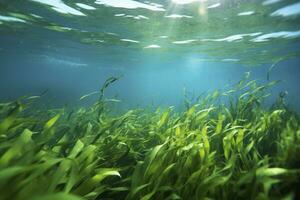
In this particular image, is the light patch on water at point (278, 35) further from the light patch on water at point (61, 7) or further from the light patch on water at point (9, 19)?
the light patch on water at point (9, 19)

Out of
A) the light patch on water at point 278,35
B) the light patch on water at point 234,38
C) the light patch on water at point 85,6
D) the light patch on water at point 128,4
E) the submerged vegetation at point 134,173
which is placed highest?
the light patch on water at point 128,4

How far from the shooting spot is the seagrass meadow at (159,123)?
99.3 inches

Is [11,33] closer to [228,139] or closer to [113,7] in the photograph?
[113,7]

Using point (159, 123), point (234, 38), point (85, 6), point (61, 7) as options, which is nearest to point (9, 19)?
point (61, 7)

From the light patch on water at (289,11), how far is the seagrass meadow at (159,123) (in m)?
0.06

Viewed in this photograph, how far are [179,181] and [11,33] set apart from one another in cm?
2655

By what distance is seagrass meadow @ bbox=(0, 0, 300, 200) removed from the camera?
2.52 m

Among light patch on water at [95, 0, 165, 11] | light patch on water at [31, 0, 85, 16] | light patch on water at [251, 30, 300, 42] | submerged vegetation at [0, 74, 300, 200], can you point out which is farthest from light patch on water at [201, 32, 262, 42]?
submerged vegetation at [0, 74, 300, 200]

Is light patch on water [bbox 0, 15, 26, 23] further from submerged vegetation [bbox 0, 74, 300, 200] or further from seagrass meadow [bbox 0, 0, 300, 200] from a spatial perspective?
submerged vegetation [bbox 0, 74, 300, 200]

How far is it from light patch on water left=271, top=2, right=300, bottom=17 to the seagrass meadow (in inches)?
2.3

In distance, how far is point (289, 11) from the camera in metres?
13.6

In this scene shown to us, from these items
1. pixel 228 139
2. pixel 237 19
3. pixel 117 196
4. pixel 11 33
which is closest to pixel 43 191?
pixel 117 196

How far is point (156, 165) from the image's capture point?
2889 mm

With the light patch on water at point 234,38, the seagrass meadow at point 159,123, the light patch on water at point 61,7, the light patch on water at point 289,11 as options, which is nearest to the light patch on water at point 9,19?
the seagrass meadow at point 159,123
